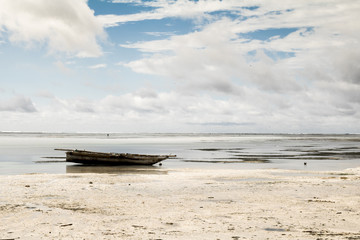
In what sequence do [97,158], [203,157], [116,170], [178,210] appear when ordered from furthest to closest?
[203,157] → [97,158] → [116,170] → [178,210]

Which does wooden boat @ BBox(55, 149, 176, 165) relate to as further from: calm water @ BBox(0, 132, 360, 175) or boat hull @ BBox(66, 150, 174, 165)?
calm water @ BBox(0, 132, 360, 175)

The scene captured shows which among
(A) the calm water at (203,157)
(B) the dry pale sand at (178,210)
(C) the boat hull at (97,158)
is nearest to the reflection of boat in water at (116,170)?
(A) the calm water at (203,157)

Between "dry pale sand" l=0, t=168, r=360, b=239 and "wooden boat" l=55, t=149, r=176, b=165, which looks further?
"wooden boat" l=55, t=149, r=176, b=165

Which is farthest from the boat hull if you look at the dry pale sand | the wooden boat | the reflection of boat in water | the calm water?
the dry pale sand

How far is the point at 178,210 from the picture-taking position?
12.5 metres

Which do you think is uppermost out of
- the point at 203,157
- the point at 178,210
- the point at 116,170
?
the point at 203,157

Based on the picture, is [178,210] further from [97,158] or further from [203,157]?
[203,157]

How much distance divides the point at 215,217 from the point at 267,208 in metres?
2.38

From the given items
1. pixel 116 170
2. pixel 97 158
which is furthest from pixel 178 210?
pixel 97 158

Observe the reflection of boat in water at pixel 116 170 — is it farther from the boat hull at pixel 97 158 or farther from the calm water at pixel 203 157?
the boat hull at pixel 97 158

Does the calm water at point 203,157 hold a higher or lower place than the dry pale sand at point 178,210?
higher

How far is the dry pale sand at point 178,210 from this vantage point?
962cm

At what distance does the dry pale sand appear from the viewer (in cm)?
962

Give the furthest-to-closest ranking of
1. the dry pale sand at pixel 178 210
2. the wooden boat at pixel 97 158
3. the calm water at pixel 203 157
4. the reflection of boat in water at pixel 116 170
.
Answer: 1. the wooden boat at pixel 97 158
2. the calm water at pixel 203 157
3. the reflection of boat in water at pixel 116 170
4. the dry pale sand at pixel 178 210
